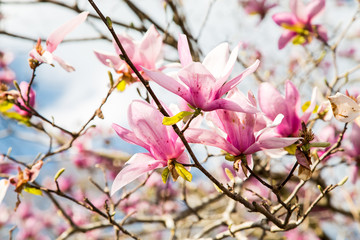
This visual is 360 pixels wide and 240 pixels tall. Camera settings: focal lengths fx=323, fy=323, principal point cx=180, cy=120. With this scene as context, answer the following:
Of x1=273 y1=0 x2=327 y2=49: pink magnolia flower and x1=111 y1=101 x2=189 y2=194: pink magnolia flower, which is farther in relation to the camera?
x1=273 y1=0 x2=327 y2=49: pink magnolia flower

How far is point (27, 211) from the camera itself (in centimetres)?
404

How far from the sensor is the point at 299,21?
149 cm

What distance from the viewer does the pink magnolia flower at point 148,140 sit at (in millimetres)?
772

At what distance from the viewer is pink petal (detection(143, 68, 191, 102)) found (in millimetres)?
675

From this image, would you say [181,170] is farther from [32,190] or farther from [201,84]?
[32,190]

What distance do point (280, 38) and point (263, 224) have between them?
2.91 feet

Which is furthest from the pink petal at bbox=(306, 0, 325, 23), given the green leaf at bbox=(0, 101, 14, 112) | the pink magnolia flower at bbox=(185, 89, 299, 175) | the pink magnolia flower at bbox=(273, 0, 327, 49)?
the green leaf at bbox=(0, 101, 14, 112)

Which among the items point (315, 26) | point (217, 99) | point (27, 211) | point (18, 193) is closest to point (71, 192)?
point (27, 211)

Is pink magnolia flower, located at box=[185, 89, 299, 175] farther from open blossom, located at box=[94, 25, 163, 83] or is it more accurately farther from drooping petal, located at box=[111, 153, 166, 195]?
open blossom, located at box=[94, 25, 163, 83]

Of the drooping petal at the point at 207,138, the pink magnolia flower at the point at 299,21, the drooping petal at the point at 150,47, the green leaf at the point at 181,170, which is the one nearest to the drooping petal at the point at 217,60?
the drooping petal at the point at 207,138

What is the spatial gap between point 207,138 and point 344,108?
1.18 feet

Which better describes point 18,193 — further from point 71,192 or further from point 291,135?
point 71,192

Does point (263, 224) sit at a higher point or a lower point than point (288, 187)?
higher

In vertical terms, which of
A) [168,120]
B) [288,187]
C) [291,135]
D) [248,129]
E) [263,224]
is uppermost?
[168,120]
